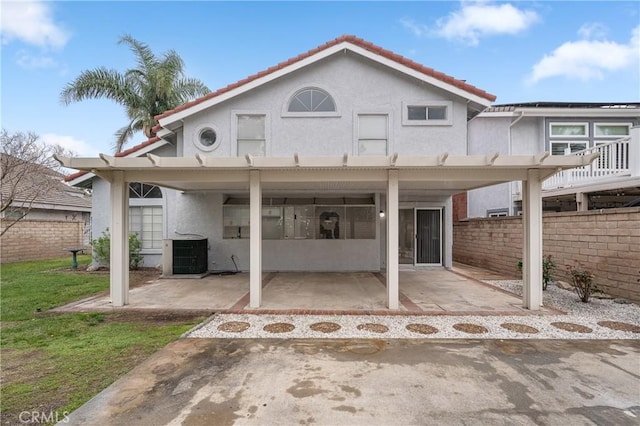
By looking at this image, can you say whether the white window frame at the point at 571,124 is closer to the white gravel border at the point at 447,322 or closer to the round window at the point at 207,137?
the white gravel border at the point at 447,322

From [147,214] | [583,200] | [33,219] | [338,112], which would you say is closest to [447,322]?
[338,112]

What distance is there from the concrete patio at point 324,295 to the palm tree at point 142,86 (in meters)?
9.30

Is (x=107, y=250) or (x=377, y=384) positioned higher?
(x=107, y=250)

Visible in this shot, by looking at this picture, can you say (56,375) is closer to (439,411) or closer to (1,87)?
(439,411)

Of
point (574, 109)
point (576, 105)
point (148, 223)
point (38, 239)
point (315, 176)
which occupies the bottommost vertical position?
point (38, 239)

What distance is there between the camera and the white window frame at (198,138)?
1105 cm

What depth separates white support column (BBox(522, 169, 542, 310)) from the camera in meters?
6.88

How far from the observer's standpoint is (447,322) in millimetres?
6266

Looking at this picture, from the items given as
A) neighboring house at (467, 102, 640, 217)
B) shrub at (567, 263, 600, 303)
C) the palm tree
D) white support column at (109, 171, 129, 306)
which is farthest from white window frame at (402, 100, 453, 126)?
the palm tree

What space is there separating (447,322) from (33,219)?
20.7 meters

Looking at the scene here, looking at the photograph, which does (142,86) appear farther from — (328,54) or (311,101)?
(328,54)

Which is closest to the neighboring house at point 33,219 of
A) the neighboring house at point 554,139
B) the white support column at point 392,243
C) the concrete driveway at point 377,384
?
the concrete driveway at point 377,384

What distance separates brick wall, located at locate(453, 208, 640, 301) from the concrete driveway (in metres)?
3.15

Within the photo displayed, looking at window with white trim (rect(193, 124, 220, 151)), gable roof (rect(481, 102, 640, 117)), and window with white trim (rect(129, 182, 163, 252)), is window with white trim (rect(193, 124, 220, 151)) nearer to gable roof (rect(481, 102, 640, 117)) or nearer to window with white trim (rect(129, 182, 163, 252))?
window with white trim (rect(129, 182, 163, 252))
